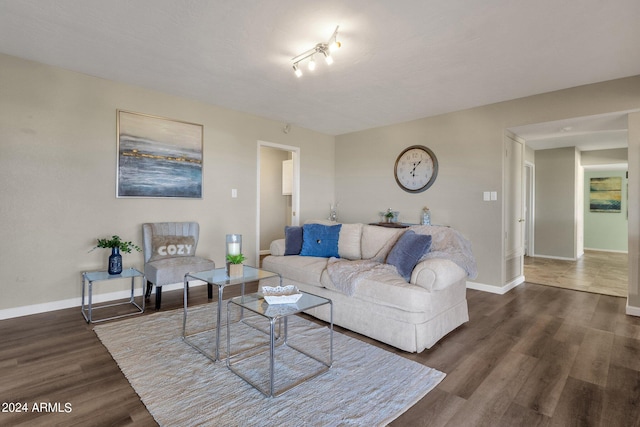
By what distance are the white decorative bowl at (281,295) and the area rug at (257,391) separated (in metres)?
0.45

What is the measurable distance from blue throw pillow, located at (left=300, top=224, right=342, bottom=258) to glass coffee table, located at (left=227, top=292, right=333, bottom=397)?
1143 millimetres

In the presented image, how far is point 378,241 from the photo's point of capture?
11.0 ft

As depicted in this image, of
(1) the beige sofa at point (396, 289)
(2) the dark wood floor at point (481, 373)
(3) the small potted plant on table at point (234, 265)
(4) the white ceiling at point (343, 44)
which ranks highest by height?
(4) the white ceiling at point (343, 44)

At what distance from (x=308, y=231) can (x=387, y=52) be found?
6.60 feet

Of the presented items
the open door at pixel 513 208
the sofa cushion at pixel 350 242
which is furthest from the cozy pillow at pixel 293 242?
the open door at pixel 513 208

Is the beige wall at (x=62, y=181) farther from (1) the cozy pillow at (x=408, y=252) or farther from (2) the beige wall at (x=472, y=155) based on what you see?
(2) the beige wall at (x=472, y=155)

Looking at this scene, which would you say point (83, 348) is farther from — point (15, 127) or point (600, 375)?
point (600, 375)

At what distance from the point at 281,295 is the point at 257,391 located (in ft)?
1.91

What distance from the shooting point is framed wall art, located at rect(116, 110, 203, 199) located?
357 cm

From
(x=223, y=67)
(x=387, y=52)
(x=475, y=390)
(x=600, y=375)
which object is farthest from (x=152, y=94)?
(x=600, y=375)

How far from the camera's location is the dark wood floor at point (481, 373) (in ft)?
5.29

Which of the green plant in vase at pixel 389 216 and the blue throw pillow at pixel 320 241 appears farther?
the green plant in vase at pixel 389 216

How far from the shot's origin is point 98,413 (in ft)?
5.26

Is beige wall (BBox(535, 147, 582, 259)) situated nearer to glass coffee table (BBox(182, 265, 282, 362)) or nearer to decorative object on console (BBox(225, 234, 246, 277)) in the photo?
glass coffee table (BBox(182, 265, 282, 362))
